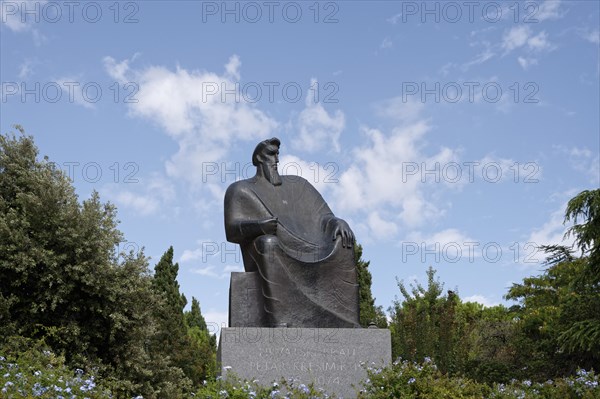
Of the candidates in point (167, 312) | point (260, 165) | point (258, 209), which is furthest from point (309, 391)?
point (167, 312)

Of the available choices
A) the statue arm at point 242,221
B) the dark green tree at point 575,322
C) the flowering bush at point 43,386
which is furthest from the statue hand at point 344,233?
the dark green tree at point 575,322

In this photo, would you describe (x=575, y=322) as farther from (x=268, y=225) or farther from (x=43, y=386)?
(x=43, y=386)

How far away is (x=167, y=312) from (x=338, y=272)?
44.4 ft

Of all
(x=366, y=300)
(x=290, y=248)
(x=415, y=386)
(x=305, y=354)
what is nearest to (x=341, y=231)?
(x=290, y=248)

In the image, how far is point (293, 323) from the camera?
8.50 m

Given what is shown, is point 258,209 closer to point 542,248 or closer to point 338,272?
point 338,272

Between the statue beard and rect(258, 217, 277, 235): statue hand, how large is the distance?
2.64 feet

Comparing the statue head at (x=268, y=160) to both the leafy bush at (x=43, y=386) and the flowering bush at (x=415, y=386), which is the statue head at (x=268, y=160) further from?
the leafy bush at (x=43, y=386)

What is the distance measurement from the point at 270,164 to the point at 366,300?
12563 millimetres

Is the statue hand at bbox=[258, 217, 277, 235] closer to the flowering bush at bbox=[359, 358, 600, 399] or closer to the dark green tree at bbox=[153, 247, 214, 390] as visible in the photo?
the flowering bush at bbox=[359, 358, 600, 399]

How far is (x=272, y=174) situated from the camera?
952 cm

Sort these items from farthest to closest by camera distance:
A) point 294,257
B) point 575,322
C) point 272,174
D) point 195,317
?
1. point 195,317
2. point 575,322
3. point 272,174
4. point 294,257

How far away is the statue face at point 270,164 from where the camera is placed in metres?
9.51

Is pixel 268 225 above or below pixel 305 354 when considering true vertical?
above
